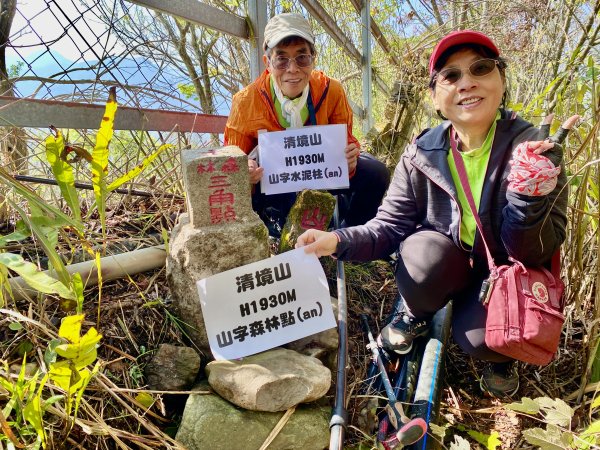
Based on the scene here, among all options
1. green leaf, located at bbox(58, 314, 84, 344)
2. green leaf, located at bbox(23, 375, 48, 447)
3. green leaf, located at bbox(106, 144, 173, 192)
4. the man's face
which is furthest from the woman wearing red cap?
green leaf, located at bbox(23, 375, 48, 447)

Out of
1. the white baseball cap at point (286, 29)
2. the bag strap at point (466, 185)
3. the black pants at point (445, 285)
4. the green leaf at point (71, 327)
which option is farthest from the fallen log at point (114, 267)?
the bag strap at point (466, 185)

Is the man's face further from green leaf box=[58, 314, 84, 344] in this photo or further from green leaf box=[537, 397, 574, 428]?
green leaf box=[537, 397, 574, 428]

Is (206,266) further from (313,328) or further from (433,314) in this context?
→ (433,314)

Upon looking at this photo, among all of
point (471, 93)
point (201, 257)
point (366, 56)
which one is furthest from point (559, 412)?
point (366, 56)

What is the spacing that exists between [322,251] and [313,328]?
0.30 metres

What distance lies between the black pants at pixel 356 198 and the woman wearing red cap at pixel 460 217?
1.87 feet

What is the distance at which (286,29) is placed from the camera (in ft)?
7.32

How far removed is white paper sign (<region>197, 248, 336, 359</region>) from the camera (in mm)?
1636

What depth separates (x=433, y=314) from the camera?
189 cm

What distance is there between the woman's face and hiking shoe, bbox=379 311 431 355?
827 millimetres

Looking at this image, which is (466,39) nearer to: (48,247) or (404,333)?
(404,333)

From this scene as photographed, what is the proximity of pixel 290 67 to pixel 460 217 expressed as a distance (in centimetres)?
118

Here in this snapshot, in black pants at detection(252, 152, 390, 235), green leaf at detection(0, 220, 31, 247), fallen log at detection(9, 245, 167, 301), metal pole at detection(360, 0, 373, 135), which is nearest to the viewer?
green leaf at detection(0, 220, 31, 247)

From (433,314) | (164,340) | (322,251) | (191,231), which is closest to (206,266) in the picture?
(191,231)
